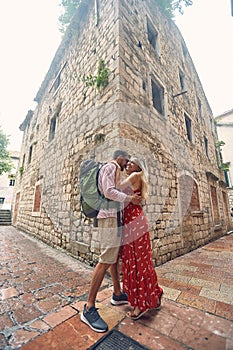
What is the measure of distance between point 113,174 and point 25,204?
8026 mm

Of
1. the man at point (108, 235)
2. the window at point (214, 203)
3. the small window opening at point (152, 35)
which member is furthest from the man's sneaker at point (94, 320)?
the window at point (214, 203)

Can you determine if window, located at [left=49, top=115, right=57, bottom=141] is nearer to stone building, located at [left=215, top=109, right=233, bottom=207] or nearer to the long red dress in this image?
the long red dress

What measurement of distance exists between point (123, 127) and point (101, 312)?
276 cm

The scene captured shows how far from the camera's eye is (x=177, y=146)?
5324 mm

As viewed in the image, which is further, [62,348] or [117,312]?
[117,312]

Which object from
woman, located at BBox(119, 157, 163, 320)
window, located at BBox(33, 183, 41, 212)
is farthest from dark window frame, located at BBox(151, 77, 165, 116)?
window, located at BBox(33, 183, 41, 212)

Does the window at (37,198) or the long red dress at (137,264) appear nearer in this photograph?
the long red dress at (137,264)

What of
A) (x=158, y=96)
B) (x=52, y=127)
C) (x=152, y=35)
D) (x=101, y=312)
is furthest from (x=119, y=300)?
(x=152, y=35)

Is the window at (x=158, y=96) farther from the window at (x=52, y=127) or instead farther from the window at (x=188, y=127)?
the window at (x=52, y=127)

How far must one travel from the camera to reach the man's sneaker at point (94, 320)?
1447 mm

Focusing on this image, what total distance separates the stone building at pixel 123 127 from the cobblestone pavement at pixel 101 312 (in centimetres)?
84

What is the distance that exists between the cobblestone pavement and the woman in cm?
14

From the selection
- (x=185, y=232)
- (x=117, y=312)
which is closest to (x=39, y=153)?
(x=185, y=232)

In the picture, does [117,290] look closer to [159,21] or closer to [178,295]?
[178,295]
